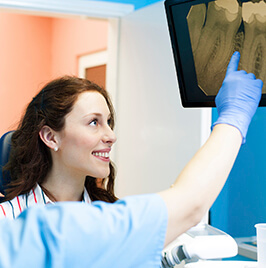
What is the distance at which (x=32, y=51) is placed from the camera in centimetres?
522

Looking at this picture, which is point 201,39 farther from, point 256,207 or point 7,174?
point 256,207

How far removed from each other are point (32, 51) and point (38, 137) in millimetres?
3587

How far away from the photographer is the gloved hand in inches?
41.7

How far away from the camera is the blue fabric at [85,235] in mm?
734

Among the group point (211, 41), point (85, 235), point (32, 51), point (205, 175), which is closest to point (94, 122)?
point (211, 41)

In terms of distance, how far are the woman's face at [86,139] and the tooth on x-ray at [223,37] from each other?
0.44 meters

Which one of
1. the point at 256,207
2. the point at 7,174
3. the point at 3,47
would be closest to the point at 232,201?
the point at 256,207

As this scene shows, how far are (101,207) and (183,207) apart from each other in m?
0.14

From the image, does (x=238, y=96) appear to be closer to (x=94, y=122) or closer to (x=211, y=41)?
(x=211, y=41)

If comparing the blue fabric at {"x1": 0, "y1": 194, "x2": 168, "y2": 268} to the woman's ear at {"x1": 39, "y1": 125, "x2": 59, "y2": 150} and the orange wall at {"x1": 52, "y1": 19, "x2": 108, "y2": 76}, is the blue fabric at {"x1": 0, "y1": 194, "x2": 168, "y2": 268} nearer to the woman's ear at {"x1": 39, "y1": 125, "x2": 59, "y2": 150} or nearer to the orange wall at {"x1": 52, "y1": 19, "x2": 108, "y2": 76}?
the woman's ear at {"x1": 39, "y1": 125, "x2": 59, "y2": 150}

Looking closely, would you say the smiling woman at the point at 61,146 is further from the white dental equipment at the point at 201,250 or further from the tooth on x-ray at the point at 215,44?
the white dental equipment at the point at 201,250

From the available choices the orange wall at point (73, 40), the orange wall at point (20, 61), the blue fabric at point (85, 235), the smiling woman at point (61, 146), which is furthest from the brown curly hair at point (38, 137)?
the orange wall at point (20, 61)

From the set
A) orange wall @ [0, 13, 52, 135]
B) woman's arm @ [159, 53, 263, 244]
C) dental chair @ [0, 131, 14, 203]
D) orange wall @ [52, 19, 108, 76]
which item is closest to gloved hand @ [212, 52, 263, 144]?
woman's arm @ [159, 53, 263, 244]

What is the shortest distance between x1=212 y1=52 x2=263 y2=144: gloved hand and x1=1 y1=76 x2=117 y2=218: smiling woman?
597mm
